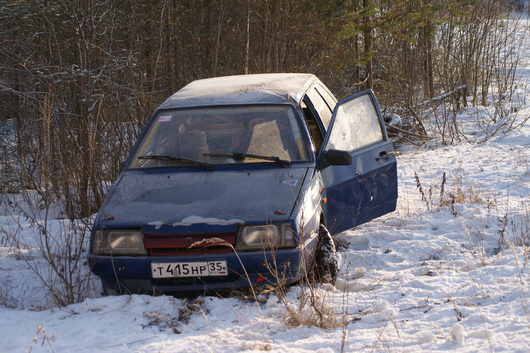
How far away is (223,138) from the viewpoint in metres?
5.79

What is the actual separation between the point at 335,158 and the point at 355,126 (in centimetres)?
100

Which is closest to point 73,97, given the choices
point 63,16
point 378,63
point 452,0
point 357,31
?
point 63,16

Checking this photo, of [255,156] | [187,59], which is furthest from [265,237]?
[187,59]

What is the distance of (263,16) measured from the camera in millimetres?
16719

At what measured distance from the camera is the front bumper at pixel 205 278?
474 centimetres

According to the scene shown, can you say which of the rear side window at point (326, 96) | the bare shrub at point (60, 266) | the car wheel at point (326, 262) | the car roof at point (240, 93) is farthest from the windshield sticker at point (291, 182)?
the rear side window at point (326, 96)

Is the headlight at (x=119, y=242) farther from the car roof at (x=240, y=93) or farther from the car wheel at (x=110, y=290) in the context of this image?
the car roof at (x=240, y=93)

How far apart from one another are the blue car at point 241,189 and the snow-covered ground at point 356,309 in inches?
9.2

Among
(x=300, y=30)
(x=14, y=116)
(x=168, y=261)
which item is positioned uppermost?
(x=300, y=30)

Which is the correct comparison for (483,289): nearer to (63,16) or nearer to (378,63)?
(63,16)

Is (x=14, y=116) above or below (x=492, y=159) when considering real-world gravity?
above

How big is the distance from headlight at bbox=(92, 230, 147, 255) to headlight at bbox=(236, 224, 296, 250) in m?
0.71

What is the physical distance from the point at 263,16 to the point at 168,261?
12.8 meters

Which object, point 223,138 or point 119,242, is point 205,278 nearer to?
point 119,242
